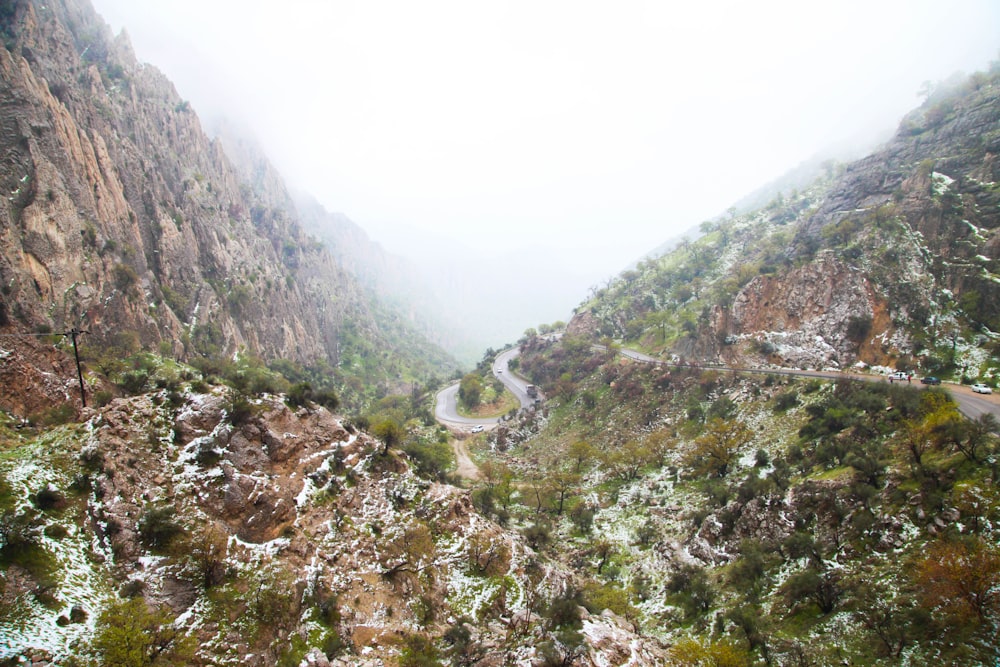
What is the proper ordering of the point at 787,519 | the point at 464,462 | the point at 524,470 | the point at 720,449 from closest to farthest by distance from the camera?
the point at 787,519 < the point at 720,449 < the point at 524,470 < the point at 464,462

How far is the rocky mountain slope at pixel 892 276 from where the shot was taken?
4688 cm

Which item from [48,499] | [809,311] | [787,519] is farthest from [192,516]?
[809,311]

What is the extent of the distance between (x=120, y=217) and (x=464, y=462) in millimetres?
74157

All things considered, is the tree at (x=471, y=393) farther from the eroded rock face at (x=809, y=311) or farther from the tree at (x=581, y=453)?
the eroded rock face at (x=809, y=311)

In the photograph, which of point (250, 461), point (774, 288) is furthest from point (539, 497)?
point (774, 288)

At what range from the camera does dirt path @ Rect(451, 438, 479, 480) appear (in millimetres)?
66463

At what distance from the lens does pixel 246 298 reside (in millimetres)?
111312

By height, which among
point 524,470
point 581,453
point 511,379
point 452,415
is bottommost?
point 452,415

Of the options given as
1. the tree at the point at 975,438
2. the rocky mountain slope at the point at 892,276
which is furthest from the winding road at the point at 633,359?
the tree at the point at 975,438

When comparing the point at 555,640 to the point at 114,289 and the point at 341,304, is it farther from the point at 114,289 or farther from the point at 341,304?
the point at 341,304

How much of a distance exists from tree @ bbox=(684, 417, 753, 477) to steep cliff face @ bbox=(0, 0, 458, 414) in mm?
74456

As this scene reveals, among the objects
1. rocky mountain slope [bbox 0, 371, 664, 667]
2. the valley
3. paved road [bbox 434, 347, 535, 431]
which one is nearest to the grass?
paved road [bbox 434, 347, 535, 431]

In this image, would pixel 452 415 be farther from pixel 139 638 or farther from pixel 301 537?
pixel 139 638

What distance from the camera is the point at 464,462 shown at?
240 ft
